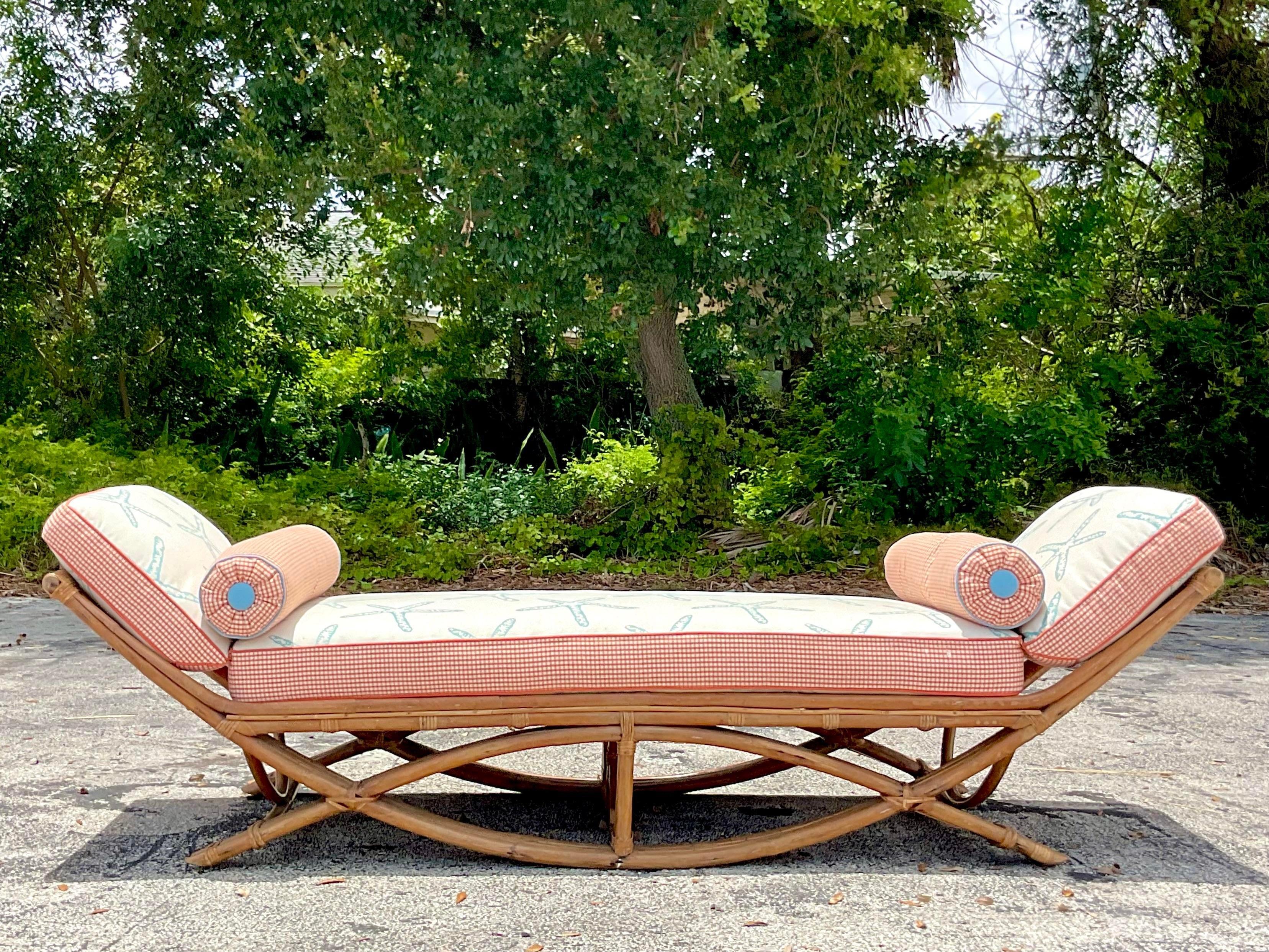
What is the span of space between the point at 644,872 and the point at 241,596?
107cm

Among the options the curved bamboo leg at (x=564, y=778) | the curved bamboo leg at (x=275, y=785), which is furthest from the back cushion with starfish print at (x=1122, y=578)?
the curved bamboo leg at (x=275, y=785)

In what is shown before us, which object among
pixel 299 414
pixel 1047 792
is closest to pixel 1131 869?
pixel 1047 792

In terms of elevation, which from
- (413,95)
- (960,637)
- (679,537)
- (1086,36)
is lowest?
(679,537)

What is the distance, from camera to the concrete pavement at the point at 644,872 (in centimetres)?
238

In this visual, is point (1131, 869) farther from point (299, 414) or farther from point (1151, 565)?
point (299, 414)

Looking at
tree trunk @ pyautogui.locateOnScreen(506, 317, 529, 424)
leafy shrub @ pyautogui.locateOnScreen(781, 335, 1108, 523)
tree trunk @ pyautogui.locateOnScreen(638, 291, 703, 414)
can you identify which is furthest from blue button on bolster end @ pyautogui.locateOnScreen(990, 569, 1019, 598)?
tree trunk @ pyautogui.locateOnScreen(506, 317, 529, 424)

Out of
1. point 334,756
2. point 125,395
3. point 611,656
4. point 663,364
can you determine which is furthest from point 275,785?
point 125,395

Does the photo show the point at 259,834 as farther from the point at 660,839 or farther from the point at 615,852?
the point at 660,839

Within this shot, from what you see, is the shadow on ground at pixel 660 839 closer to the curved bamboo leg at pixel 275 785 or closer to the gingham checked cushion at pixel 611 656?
the curved bamboo leg at pixel 275 785

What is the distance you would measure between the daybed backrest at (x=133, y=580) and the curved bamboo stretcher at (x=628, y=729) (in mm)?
44

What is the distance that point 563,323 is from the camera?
834cm

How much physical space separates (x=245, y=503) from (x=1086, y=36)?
6949 millimetres

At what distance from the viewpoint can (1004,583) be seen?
8.82 feet

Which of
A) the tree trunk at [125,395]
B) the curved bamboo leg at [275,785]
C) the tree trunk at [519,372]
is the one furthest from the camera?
the tree trunk at [519,372]
